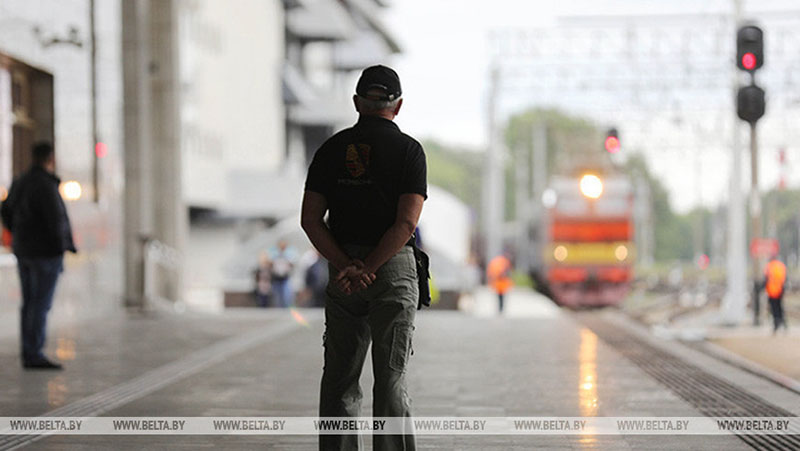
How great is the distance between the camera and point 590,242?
32250 mm

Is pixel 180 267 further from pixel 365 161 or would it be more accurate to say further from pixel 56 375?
pixel 365 161

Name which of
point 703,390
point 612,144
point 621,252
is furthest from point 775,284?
point 621,252

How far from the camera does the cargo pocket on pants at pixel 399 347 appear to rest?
541 centimetres

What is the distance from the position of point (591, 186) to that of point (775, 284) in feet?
47.0

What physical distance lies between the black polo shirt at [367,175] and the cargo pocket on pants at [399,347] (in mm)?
400

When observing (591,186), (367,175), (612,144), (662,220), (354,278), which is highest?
(612,144)

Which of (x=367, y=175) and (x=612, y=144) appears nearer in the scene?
(x=367, y=175)

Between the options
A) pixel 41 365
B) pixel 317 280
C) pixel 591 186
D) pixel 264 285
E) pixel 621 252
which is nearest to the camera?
pixel 41 365

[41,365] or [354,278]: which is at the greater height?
[354,278]

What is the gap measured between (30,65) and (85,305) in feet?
12.3

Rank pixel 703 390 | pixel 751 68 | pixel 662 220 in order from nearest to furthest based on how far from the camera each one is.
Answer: pixel 703 390 → pixel 751 68 → pixel 662 220

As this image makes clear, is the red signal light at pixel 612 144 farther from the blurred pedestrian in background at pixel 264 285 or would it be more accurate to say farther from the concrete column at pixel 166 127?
the concrete column at pixel 166 127

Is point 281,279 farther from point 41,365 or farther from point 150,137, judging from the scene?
point 41,365

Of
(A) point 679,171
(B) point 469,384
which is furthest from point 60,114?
(A) point 679,171
